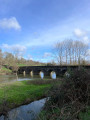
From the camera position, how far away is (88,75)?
6.87 metres

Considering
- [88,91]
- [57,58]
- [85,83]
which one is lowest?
[88,91]

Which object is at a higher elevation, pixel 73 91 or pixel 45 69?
pixel 45 69

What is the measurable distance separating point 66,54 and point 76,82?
43404mm

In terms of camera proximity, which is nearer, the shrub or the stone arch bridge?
the shrub

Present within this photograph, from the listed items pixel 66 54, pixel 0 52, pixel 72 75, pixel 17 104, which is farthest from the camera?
pixel 66 54

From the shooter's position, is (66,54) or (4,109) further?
(66,54)

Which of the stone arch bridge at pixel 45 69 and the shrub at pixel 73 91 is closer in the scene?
the shrub at pixel 73 91

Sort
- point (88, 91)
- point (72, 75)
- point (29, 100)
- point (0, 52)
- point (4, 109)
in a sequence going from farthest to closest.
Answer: point (0, 52) → point (29, 100) → point (4, 109) → point (72, 75) → point (88, 91)

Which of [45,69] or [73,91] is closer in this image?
[73,91]

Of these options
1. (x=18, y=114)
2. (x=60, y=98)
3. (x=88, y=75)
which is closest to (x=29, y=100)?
(x=18, y=114)

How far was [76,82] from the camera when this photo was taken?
6.97 m

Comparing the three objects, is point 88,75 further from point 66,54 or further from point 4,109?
point 66,54

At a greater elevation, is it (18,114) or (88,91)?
(88,91)

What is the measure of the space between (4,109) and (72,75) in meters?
5.67
